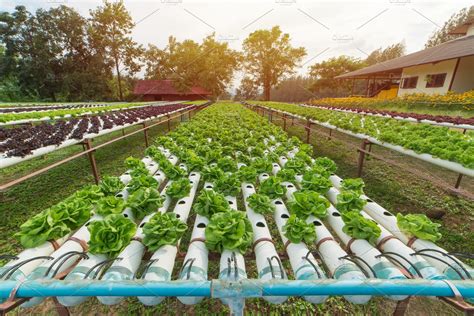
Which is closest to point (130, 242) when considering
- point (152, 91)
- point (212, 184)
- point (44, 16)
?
point (212, 184)

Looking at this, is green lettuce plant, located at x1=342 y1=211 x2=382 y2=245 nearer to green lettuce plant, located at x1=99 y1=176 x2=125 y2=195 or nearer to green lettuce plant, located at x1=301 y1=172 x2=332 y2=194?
green lettuce plant, located at x1=301 y1=172 x2=332 y2=194

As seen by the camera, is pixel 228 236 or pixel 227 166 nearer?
pixel 228 236

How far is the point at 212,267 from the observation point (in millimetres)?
3105

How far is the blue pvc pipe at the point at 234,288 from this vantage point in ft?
4.36

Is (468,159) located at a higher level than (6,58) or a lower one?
lower

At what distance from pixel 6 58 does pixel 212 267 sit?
5704 centimetres

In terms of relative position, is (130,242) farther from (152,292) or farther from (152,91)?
(152,91)

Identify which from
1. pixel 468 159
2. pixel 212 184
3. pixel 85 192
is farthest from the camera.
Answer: pixel 212 184

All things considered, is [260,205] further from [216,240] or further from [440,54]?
[440,54]

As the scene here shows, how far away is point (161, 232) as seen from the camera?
2076 millimetres

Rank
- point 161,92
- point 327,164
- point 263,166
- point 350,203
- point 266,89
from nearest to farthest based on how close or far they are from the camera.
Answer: point 350,203, point 263,166, point 327,164, point 161,92, point 266,89

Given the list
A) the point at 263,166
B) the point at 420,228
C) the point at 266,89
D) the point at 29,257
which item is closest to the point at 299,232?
the point at 420,228

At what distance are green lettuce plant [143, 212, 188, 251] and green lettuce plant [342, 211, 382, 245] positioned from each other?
184 cm

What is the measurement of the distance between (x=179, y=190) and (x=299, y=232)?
1826 millimetres
